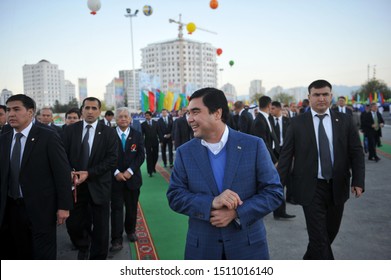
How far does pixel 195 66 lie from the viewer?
460 ft

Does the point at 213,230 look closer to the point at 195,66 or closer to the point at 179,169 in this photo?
the point at 179,169

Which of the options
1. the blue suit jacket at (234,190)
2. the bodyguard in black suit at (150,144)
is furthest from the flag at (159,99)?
the blue suit jacket at (234,190)

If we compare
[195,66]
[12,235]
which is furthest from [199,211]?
[195,66]

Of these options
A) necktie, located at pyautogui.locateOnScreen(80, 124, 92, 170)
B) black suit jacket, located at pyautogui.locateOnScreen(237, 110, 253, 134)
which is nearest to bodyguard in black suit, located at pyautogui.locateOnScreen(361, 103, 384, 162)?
black suit jacket, located at pyautogui.locateOnScreen(237, 110, 253, 134)

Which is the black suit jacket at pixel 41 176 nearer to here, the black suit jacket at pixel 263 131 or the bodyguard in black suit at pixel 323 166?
the bodyguard in black suit at pixel 323 166

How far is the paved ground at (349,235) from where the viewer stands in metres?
3.63

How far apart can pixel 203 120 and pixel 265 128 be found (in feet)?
10.9

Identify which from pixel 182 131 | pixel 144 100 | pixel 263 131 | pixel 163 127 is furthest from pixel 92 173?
pixel 144 100

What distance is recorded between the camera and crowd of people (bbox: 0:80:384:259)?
6.28 ft

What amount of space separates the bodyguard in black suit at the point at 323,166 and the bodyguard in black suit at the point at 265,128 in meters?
1.79

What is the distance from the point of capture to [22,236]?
115 inches

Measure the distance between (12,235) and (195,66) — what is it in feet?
464

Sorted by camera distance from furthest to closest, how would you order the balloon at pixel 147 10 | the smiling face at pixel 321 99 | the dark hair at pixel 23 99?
the balloon at pixel 147 10, the smiling face at pixel 321 99, the dark hair at pixel 23 99

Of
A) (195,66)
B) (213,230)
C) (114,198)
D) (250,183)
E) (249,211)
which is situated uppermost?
(195,66)
